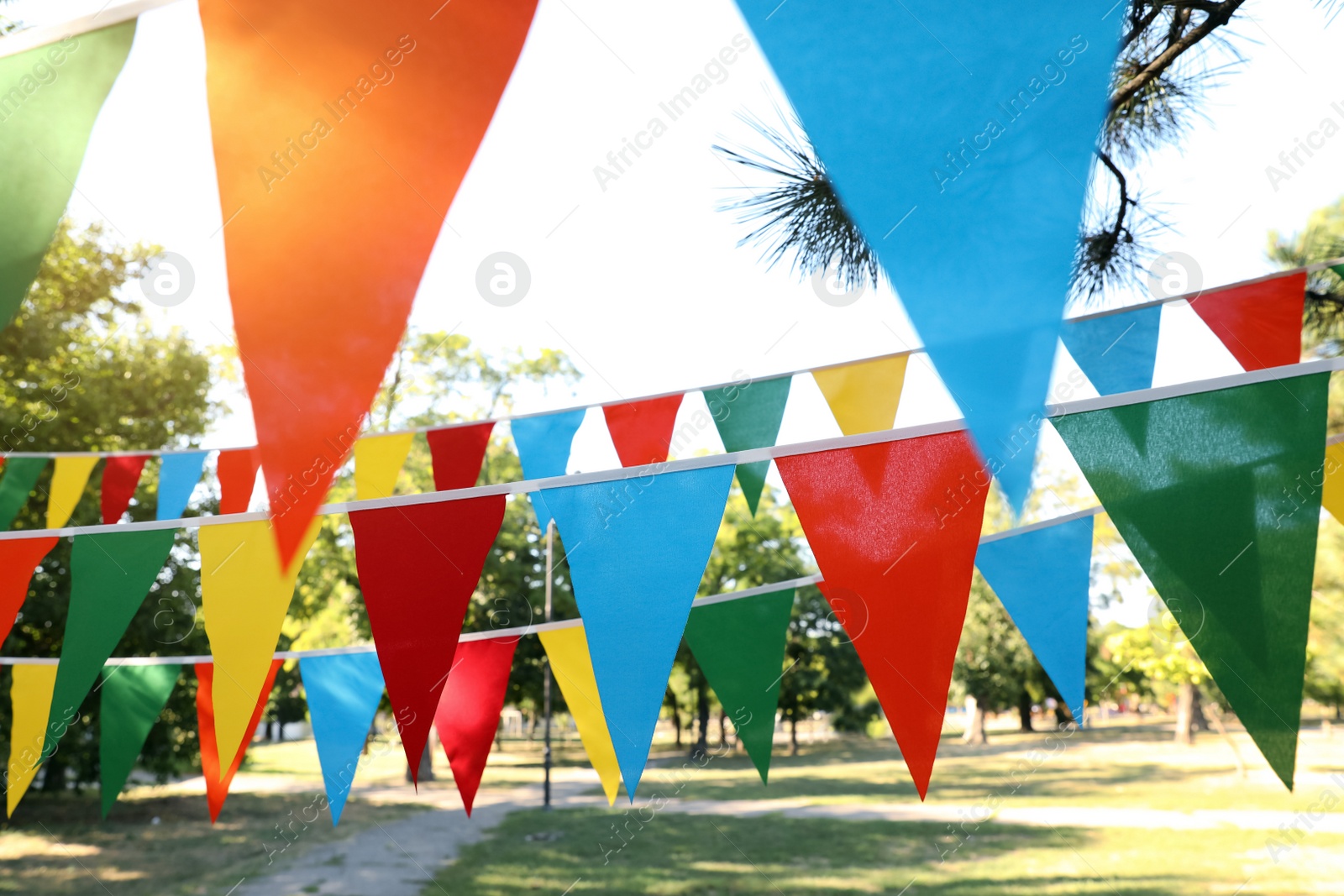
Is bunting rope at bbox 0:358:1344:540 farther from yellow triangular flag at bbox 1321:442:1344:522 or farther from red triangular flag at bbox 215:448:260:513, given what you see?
red triangular flag at bbox 215:448:260:513

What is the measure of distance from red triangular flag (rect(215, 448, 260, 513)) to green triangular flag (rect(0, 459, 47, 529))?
0.97 metres

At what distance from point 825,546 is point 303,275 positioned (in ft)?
4.21

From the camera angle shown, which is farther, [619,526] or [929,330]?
[619,526]

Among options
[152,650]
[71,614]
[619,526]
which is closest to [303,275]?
[619,526]

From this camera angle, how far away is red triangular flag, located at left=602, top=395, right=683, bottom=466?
13.2 ft

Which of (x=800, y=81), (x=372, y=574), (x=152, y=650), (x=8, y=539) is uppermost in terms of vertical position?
(x=800, y=81)

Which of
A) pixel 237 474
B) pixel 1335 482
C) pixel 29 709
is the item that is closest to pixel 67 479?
pixel 237 474

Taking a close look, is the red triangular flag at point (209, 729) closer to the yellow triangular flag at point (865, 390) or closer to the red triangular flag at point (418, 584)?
the red triangular flag at point (418, 584)

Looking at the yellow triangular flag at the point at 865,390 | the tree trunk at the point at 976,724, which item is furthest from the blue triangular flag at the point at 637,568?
the tree trunk at the point at 976,724

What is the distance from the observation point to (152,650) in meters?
11.8

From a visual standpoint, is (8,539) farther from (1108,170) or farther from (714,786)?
(714,786)

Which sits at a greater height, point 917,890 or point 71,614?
point 71,614

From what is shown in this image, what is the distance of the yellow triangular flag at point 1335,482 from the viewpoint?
233cm

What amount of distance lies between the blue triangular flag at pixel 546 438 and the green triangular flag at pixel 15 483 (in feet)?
8.82
